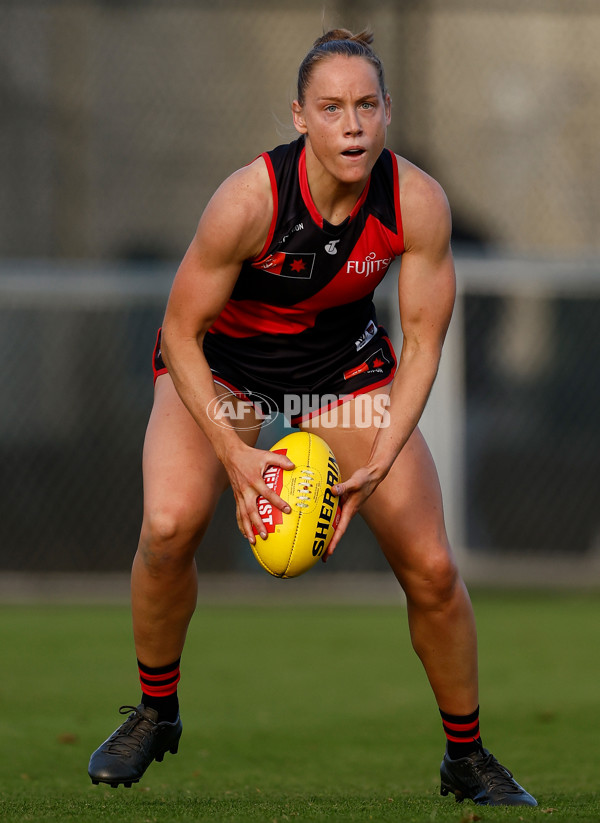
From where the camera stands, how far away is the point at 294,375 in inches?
153

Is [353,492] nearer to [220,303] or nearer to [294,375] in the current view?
[294,375]

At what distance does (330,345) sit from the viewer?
12.8 ft

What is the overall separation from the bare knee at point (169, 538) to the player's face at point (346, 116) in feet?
3.58

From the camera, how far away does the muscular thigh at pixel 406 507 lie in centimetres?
362

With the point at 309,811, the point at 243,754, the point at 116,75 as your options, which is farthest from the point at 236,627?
the point at 116,75

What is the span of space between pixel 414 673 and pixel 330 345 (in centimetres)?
306

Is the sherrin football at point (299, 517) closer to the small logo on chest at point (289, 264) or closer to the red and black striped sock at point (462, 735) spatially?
the small logo on chest at point (289, 264)

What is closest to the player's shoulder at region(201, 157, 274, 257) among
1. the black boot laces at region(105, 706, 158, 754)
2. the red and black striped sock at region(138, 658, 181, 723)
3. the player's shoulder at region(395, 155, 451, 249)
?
the player's shoulder at region(395, 155, 451, 249)

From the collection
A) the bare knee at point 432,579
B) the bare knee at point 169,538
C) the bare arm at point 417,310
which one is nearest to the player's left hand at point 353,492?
the bare arm at point 417,310

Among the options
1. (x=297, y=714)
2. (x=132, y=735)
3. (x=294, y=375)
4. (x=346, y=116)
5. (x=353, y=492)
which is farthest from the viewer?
(x=297, y=714)

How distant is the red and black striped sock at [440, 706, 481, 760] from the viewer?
3736mm

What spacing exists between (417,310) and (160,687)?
4.72ft

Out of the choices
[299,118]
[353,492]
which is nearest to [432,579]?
[353,492]

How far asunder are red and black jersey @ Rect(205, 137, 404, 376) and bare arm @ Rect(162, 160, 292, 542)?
8 cm
